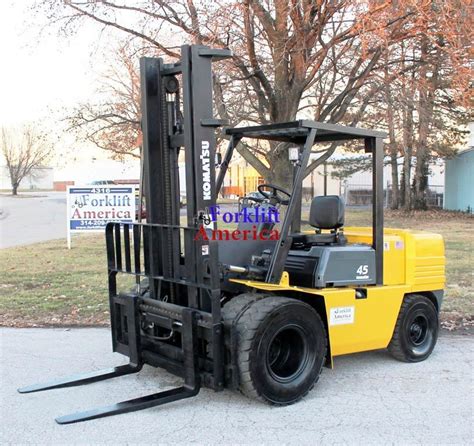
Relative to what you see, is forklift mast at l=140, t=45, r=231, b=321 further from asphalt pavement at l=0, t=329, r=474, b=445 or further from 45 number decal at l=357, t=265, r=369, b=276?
45 number decal at l=357, t=265, r=369, b=276

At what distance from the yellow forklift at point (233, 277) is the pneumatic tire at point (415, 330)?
2 cm

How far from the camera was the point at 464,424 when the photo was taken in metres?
4.38

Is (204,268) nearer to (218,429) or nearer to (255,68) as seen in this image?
(218,429)

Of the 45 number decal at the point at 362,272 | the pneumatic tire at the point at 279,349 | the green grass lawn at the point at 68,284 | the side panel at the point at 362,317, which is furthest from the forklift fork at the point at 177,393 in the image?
the green grass lawn at the point at 68,284

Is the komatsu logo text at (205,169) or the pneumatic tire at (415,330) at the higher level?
the komatsu logo text at (205,169)

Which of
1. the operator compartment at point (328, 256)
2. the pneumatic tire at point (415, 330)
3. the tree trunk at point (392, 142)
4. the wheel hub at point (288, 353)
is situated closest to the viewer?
the wheel hub at point (288, 353)

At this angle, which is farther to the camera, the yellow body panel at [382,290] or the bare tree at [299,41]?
the bare tree at [299,41]

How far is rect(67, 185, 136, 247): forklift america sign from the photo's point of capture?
14820 mm

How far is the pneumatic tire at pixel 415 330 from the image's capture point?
19.5 feet

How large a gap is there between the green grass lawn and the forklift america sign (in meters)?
0.81

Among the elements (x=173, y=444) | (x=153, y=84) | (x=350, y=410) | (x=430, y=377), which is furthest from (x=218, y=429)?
→ (x=153, y=84)

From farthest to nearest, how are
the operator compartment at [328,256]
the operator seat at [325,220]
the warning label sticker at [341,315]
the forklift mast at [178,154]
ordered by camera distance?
the operator seat at [325,220], the operator compartment at [328,256], the warning label sticker at [341,315], the forklift mast at [178,154]

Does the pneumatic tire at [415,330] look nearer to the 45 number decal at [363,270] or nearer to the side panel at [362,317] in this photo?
the side panel at [362,317]
